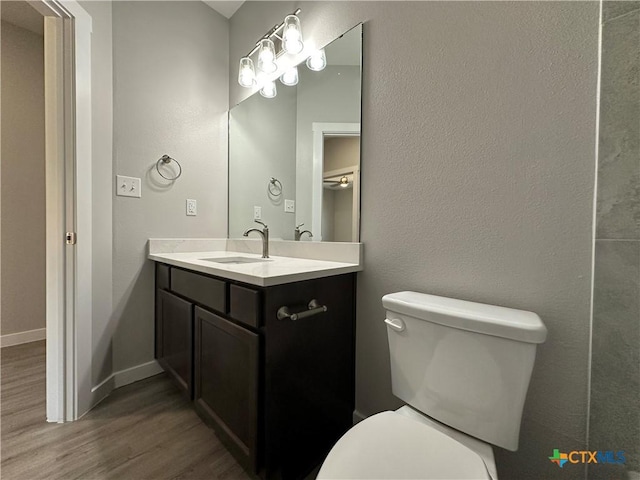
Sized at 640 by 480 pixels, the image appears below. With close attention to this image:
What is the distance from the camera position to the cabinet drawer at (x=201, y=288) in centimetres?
110

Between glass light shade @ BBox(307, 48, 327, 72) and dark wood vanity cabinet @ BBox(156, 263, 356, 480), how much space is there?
1104 millimetres

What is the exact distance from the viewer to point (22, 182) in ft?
7.59

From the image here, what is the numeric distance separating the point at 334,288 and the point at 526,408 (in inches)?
29.0

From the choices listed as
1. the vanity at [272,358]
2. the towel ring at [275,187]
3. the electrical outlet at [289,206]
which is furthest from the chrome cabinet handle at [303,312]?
the towel ring at [275,187]

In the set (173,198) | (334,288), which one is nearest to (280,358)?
(334,288)

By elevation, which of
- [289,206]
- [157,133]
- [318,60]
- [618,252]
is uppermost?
[318,60]

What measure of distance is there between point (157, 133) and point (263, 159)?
27.0 inches

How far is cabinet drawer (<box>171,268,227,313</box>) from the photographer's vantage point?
1104 millimetres

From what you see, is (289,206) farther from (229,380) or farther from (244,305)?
(229,380)

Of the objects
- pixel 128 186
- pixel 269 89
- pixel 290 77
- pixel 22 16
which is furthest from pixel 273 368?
pixel 22 16

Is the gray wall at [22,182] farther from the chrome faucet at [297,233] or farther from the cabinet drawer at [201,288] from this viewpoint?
the chrome faucet at [297,233]

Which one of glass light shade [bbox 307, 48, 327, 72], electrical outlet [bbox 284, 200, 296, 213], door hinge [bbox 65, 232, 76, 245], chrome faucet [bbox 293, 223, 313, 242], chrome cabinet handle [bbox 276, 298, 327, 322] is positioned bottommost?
chrome cabinet handle [bbox 276, 298, 327, 322]

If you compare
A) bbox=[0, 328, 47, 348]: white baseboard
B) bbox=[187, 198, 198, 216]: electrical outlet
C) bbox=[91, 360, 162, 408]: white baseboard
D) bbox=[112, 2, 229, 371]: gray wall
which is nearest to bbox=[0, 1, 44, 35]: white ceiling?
bbox=[112, 2, 229, 371]: gray wall

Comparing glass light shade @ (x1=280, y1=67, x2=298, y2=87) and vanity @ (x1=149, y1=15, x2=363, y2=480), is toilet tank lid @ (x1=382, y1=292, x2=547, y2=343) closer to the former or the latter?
vanity @ (x1=149, y1=15, x2=363, y2=480)
